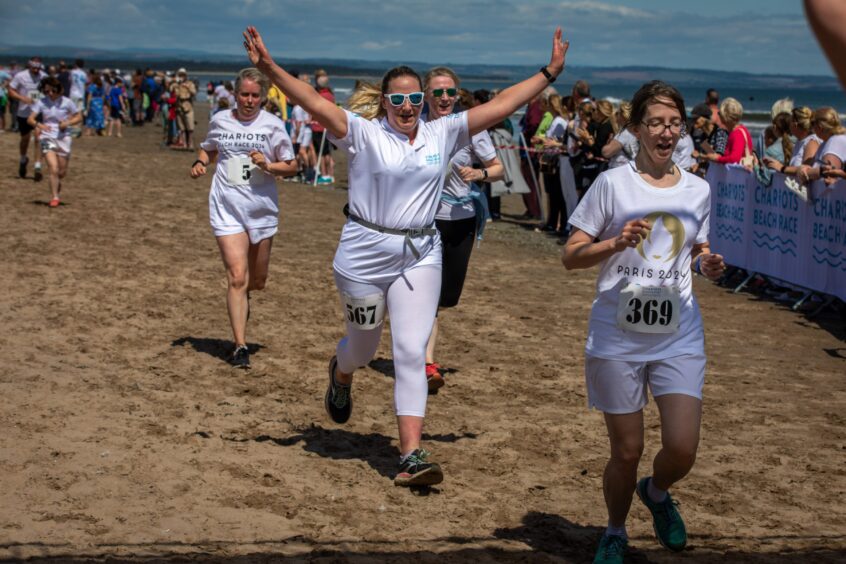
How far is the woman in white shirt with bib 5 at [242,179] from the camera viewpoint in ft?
27.5

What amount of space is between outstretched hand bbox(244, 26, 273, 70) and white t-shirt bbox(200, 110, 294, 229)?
283 cm

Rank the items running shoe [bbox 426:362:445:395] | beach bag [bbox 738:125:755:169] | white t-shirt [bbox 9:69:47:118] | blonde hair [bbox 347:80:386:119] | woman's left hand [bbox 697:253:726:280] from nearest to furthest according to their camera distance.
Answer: woman's left hand [bbox 697:253:726:280] < blonde hair [bbox 347:80:386:119] < running shoe [bbox 426:362:445:395] < beach bag [bbox 738:125:755:169] < white t-shirt [bbox 9:69:47:118]

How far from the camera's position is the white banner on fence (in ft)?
35.5

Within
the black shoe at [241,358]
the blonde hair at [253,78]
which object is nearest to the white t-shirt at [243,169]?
the blonde hair at [253,78]

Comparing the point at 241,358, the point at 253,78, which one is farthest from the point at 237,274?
the point at 253,78

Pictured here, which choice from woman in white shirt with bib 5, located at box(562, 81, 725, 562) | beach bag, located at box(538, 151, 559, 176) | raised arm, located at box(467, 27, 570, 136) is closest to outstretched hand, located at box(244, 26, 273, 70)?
raised arm, located at box(467, 27, 570, 136)

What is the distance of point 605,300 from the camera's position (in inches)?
184

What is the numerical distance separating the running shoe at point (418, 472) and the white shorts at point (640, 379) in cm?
133

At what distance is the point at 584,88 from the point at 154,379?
10411 mm

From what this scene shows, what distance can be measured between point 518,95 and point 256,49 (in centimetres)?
139

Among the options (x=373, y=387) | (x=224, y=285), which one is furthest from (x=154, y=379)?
(x=224, y=285)

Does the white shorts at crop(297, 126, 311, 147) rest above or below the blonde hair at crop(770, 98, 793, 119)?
below

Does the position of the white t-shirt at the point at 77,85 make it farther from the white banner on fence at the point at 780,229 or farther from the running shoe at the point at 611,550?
the running shoe at the point at 611,550

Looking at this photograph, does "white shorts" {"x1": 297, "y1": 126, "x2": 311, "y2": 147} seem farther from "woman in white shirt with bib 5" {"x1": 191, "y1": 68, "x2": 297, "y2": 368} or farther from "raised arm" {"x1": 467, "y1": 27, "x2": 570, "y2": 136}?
"raised arm" {"x1": 467, "y1": 27, "x2": 570, "y2": 136}
